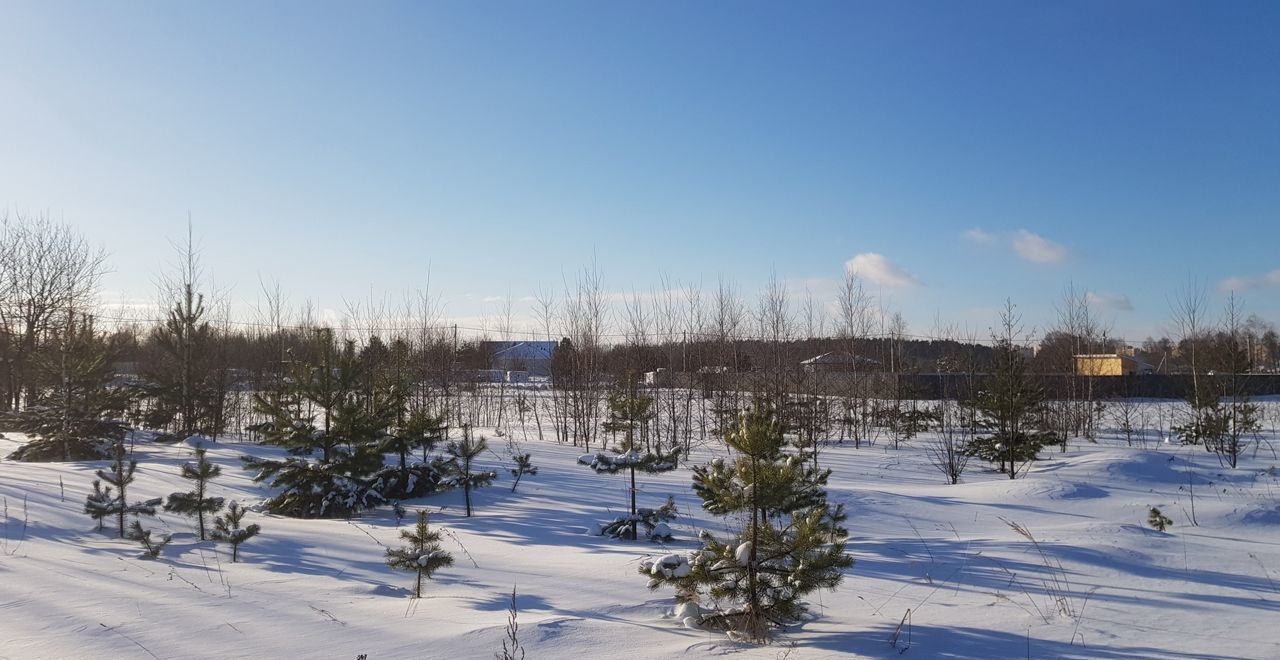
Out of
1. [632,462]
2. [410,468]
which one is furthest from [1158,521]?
[410,468]

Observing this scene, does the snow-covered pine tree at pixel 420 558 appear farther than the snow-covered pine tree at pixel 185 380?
No

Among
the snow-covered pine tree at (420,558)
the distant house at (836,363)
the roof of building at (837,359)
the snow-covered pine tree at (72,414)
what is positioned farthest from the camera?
the roof of building at (837,359)

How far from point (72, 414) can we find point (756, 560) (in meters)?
12.5

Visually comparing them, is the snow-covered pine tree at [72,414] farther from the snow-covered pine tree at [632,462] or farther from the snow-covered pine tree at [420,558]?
the snow-covered pine tree at [420,558]

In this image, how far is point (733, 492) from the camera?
4645 millimetres

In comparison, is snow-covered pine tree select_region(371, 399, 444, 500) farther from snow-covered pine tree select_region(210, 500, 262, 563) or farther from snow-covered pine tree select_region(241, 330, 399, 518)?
snow-covered pine tree select_region(210, 500, 262, 563)

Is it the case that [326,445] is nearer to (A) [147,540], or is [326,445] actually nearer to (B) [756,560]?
(A) [147,540]

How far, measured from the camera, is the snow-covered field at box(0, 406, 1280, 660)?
427 cm

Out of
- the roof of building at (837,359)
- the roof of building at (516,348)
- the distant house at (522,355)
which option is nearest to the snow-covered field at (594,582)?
the roof of building at (837,359)

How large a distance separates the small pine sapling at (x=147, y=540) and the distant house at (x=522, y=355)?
19428 millimetres

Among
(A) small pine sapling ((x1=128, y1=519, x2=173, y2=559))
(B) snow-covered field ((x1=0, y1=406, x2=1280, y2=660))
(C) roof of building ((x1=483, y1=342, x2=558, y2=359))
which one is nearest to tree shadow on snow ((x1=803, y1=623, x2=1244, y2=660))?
(B) snow-covered field ((x1=0, y1=406, x2=1280, y2=660))

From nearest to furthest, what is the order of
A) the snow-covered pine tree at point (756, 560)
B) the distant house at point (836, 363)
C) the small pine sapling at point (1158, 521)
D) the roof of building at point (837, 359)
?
1. the snow-covered pine tree at point (756, 560)
2. the small pine sapling at point (1158, 521)
3. the distant house at point (836, 363)
4. the roof of building at point (837, 359)

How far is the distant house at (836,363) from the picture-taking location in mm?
20922

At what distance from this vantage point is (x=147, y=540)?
664 centimetres
